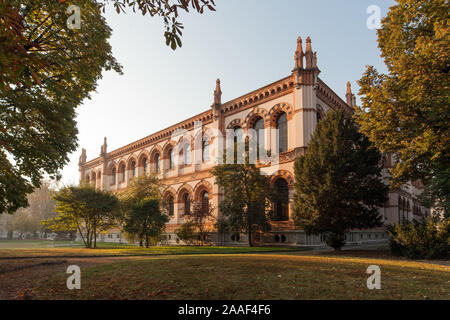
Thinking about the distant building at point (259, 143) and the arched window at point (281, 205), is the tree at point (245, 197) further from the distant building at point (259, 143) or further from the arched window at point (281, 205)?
the distant building at point (259, 143)

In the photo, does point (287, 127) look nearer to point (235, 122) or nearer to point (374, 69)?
point (235, 122)

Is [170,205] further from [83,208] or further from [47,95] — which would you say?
[47,95]

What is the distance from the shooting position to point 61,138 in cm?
1018

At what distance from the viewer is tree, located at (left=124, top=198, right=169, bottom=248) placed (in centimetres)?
2078

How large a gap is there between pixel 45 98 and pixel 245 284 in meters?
8.99

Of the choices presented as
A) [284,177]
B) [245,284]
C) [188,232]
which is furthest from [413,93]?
[188,232]

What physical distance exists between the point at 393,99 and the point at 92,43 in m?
12.5

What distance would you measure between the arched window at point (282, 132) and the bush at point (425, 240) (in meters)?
10.9

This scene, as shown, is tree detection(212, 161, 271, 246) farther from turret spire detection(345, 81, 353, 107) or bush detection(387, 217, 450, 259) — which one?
turret spire detection(345, 81, 353, 107)

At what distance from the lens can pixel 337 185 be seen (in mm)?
15555

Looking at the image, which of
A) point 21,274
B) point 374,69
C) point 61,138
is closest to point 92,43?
point 61,138

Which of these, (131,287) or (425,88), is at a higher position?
(425,88)

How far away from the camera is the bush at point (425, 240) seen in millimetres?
12406

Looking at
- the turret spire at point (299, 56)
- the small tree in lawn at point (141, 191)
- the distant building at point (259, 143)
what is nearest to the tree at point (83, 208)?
the small tree in lawn at point (141, 191)
